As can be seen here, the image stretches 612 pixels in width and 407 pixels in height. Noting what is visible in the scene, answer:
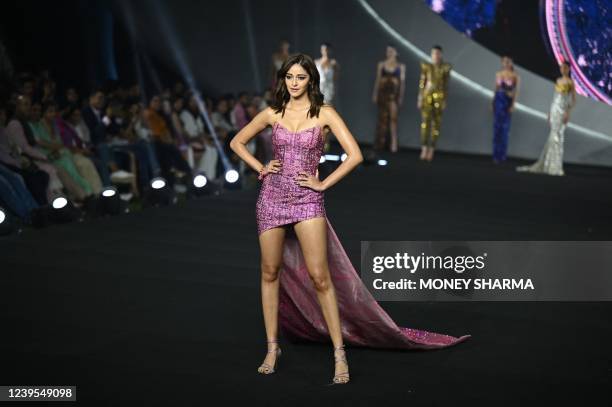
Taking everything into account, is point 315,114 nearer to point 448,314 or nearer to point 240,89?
point 448,314

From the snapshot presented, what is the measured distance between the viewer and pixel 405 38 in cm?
1504

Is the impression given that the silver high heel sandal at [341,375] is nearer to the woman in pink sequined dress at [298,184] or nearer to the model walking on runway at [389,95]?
the woman in pink sequined dress at [298,184]

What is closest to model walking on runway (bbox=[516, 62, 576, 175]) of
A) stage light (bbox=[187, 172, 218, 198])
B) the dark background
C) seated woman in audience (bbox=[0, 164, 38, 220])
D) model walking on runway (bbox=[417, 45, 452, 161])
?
model walking on runway (bbox=[417, 45, 452, 161])

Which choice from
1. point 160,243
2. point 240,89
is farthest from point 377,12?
point 160,243

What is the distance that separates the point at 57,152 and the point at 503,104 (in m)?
7.16

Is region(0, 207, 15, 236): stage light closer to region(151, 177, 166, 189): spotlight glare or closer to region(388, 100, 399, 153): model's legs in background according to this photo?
region(151, 177, 166, 189): spotlight glare

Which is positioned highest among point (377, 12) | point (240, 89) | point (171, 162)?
point (377, 12)

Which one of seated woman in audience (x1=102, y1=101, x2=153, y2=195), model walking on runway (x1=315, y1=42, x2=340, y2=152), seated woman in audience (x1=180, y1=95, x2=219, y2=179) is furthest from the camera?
model walking on runway (x1=315, y1=42, x2=340, y2=152)

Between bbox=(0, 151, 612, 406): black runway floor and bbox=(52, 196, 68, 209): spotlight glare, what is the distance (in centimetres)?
18

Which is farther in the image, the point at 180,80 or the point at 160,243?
the point at 180,80

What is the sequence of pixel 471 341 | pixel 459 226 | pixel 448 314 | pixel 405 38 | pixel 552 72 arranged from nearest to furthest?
pixel 471 341
pixel 448 314
pixel 459 226
pixel 552 72
pixel 405 38

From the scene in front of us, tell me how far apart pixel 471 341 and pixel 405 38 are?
11.0 m

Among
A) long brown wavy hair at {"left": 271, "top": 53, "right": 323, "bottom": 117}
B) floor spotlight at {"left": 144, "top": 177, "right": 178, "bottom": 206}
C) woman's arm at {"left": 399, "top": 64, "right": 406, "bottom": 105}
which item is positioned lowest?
floor spotlight at {"left": 144, "top": 177, "right": 178, "bottom": 206}

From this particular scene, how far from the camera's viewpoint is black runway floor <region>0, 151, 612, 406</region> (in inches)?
149
